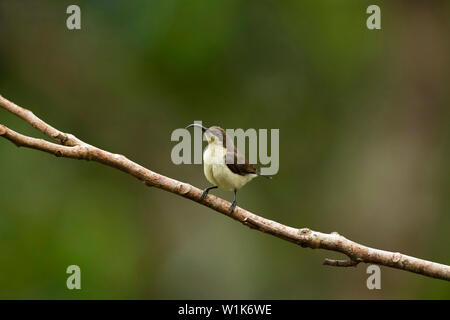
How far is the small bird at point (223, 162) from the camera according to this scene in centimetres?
432

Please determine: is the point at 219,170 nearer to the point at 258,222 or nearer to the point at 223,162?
the point at 223,162

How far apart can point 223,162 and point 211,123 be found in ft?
16.6

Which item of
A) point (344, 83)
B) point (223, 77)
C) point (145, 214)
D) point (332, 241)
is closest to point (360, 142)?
point (344, 83)

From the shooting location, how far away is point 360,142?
31.3 feet

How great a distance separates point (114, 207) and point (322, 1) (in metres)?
4.37

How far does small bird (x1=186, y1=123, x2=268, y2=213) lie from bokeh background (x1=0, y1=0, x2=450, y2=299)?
448 cm

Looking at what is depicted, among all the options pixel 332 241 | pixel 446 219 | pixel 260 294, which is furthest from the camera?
pixel 260 294

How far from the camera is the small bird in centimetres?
432

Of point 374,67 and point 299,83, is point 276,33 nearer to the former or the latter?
point 299,83

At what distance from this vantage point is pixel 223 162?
433 centimetres

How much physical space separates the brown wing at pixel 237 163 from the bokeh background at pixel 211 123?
4.45 m

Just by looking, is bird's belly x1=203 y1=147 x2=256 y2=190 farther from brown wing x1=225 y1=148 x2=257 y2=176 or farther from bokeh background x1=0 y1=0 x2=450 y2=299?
bokeh background x1=0 y1=0 x2=450 y2=299

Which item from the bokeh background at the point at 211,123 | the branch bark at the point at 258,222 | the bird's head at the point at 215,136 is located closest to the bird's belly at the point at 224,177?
the bird's head at the point at 215,136

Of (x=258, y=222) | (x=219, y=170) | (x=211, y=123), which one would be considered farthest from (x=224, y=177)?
(x=211, y=123)
